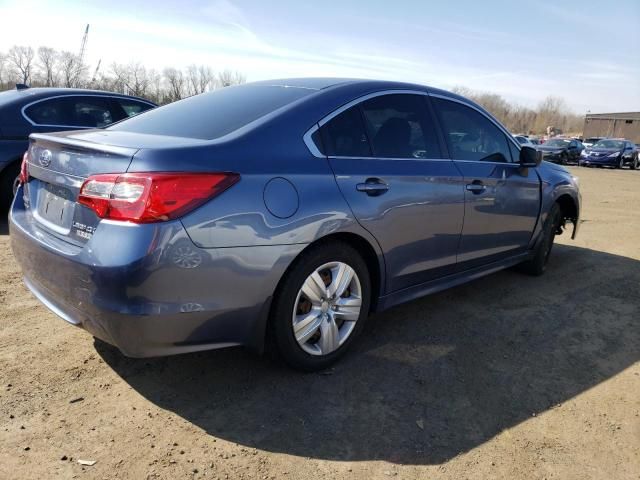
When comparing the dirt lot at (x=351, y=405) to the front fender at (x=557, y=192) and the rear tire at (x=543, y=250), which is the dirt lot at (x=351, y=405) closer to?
the rear tire at (x=543, y=250)

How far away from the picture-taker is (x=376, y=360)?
3.21 metres

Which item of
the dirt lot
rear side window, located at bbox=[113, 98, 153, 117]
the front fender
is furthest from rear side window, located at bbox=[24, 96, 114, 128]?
the front fender

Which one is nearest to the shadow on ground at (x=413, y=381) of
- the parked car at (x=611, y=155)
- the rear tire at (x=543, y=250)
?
the rear tire at (x=543, y=250)

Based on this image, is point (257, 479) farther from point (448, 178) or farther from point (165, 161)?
point (448, 178)

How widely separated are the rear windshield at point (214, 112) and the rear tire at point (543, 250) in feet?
9.97

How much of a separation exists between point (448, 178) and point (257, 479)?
7.71ft

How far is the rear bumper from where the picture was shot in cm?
221

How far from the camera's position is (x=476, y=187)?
3.84 meters

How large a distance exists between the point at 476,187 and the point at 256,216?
80.9 inches

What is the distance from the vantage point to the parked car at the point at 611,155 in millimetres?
26841

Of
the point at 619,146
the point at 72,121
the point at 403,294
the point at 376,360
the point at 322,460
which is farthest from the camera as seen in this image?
the point at 619,146

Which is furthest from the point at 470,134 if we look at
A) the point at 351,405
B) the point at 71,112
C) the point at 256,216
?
the point at 71,112

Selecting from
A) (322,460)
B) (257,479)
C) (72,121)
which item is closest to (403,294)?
(322,460)

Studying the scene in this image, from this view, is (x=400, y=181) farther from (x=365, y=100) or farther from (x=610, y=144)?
(x=610, y=144)
